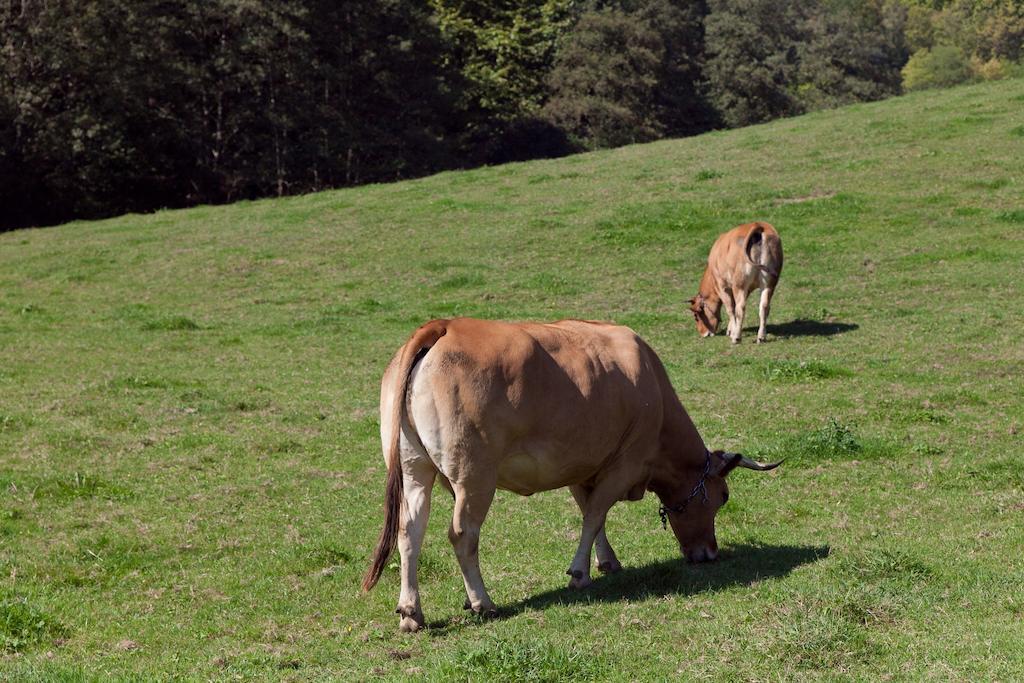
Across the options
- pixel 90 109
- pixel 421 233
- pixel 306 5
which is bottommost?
pixel 421 233

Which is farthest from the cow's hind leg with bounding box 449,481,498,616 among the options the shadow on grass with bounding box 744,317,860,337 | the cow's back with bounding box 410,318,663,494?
the shadow on grass with bounding box 744,317,860,337

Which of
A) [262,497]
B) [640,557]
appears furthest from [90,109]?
[640,557]

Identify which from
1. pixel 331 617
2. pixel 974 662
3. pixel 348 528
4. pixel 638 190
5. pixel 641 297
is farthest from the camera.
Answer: pixel 638 190

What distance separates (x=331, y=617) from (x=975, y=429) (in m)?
8.16

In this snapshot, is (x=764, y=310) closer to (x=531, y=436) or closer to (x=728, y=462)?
(x=728, y=462)

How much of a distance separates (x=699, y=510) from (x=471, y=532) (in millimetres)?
2211

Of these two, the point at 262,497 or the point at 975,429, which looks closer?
the point at 262,497

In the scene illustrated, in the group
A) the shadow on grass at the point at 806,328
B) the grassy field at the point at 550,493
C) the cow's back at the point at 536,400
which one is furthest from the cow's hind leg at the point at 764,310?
the cow's back at the point at 536,400

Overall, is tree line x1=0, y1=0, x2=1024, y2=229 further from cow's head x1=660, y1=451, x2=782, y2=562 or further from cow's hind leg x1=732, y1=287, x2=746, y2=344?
cow's head x1=660, y1=451, x2=782, y2=562

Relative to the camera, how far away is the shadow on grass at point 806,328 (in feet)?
62.4

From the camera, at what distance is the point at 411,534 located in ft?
24.2

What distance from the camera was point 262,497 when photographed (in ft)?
36.6

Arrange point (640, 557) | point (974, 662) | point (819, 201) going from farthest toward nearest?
point (819, 201), point (640, 557), point (974, 662)

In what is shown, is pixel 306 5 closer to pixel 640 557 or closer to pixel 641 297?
pixel 641 297
